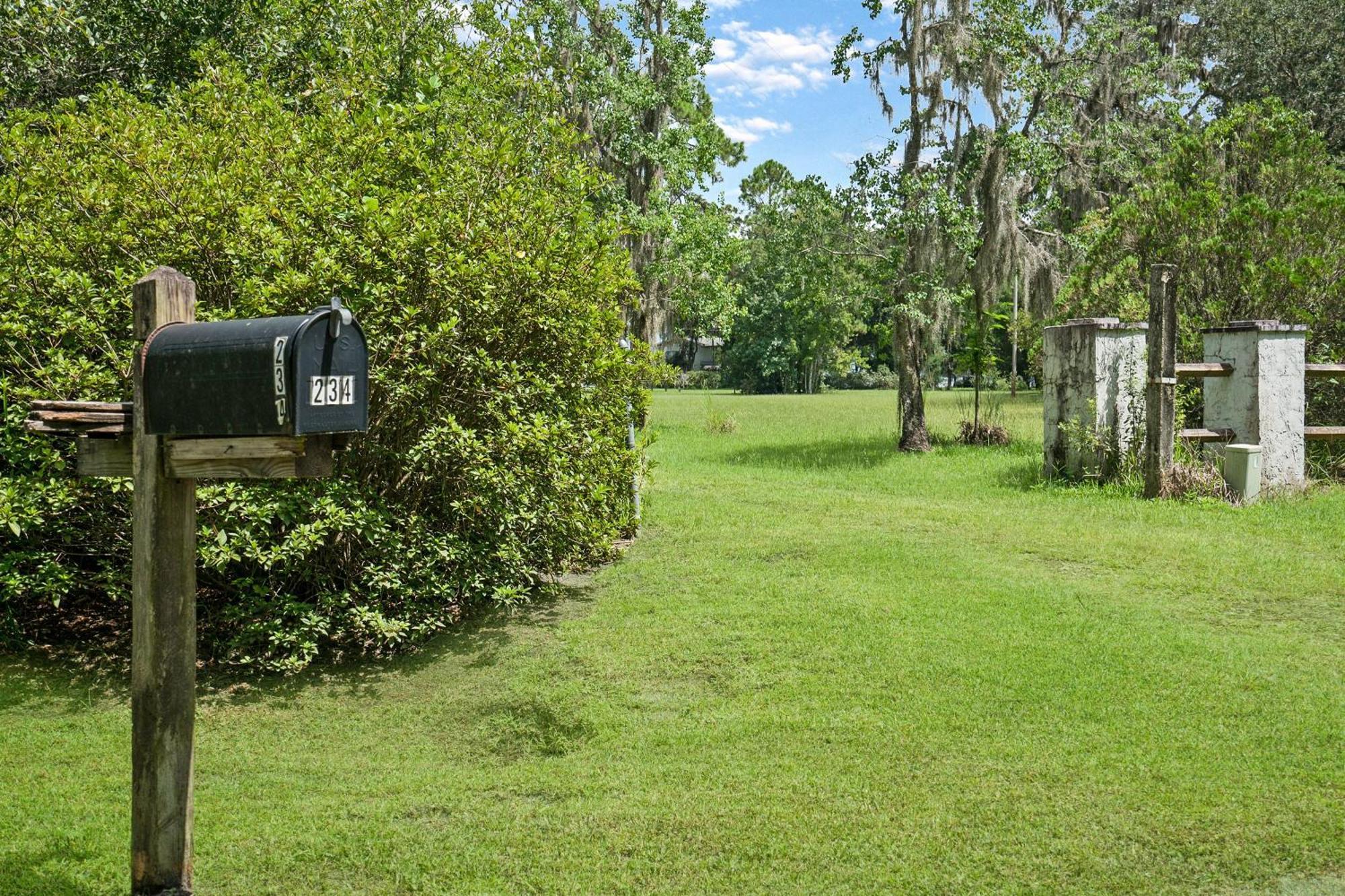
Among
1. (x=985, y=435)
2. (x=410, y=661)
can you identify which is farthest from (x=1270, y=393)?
(x=410, y=661)

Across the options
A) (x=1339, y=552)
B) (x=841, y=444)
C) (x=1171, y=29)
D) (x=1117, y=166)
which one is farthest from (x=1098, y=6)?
(x=1339, y=552)

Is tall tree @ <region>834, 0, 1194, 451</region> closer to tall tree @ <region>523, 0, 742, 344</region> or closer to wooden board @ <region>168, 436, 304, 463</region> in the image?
tall tree @ <region>523, 0, 742, 344</region>

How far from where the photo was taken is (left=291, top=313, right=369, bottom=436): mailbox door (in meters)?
3.18

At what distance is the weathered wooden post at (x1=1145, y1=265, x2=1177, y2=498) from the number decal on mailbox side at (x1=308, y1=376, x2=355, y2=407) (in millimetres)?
10162

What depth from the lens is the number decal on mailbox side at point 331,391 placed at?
3242 millimetres

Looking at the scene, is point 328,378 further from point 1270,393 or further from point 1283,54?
point 1283,54

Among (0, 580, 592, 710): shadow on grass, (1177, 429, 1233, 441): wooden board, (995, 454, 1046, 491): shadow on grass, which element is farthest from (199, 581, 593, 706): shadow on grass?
(1177, 429, 1233, 441): wooden board

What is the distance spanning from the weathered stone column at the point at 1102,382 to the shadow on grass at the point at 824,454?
3757 mm

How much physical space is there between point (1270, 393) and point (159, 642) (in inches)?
465

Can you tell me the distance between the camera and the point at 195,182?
643cm

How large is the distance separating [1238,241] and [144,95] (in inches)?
519

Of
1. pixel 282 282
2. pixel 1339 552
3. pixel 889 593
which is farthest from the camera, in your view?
pixel 1339 552

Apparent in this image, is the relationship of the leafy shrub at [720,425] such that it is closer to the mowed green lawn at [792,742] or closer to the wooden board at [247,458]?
the mowed green lawn at [792,742]

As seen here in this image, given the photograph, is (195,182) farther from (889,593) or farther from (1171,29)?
(1171,29)
